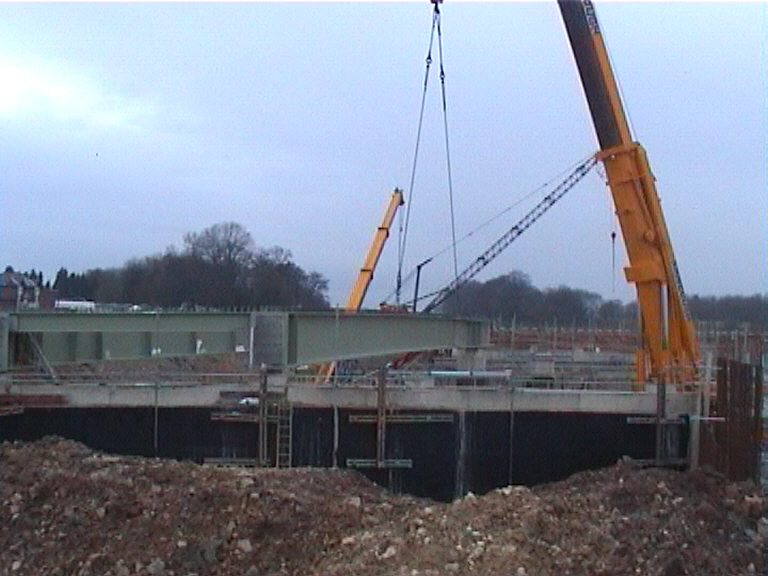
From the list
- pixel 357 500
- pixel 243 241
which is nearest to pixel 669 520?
pixel 357 500

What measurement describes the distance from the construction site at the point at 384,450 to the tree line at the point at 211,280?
1539 inches

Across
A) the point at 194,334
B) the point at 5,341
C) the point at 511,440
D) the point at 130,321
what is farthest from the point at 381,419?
the point at 5,341

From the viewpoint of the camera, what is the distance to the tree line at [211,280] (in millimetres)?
67188

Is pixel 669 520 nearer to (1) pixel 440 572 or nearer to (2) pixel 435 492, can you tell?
(1) pixel 440 572

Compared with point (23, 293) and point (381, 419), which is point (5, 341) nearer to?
point (381, 419)

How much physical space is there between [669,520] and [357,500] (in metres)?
4.23

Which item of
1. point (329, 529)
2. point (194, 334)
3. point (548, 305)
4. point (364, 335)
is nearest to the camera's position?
point (329, 529)

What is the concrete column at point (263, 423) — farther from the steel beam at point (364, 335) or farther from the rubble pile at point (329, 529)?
the steel beam at point (364, 335)

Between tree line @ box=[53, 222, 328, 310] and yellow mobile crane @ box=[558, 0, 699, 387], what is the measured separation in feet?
139

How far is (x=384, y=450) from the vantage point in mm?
17469

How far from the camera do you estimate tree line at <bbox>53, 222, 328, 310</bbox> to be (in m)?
67.2

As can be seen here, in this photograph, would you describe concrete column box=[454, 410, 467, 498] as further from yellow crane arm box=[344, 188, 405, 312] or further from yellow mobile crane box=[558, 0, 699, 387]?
yellow crane arm box=[344, 188, 405, 312]

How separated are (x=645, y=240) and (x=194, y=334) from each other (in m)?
9.91

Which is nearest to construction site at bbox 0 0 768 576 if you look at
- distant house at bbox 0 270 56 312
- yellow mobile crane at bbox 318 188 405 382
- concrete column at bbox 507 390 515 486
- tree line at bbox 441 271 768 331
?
concrete column at bbox 507 390 515 486
